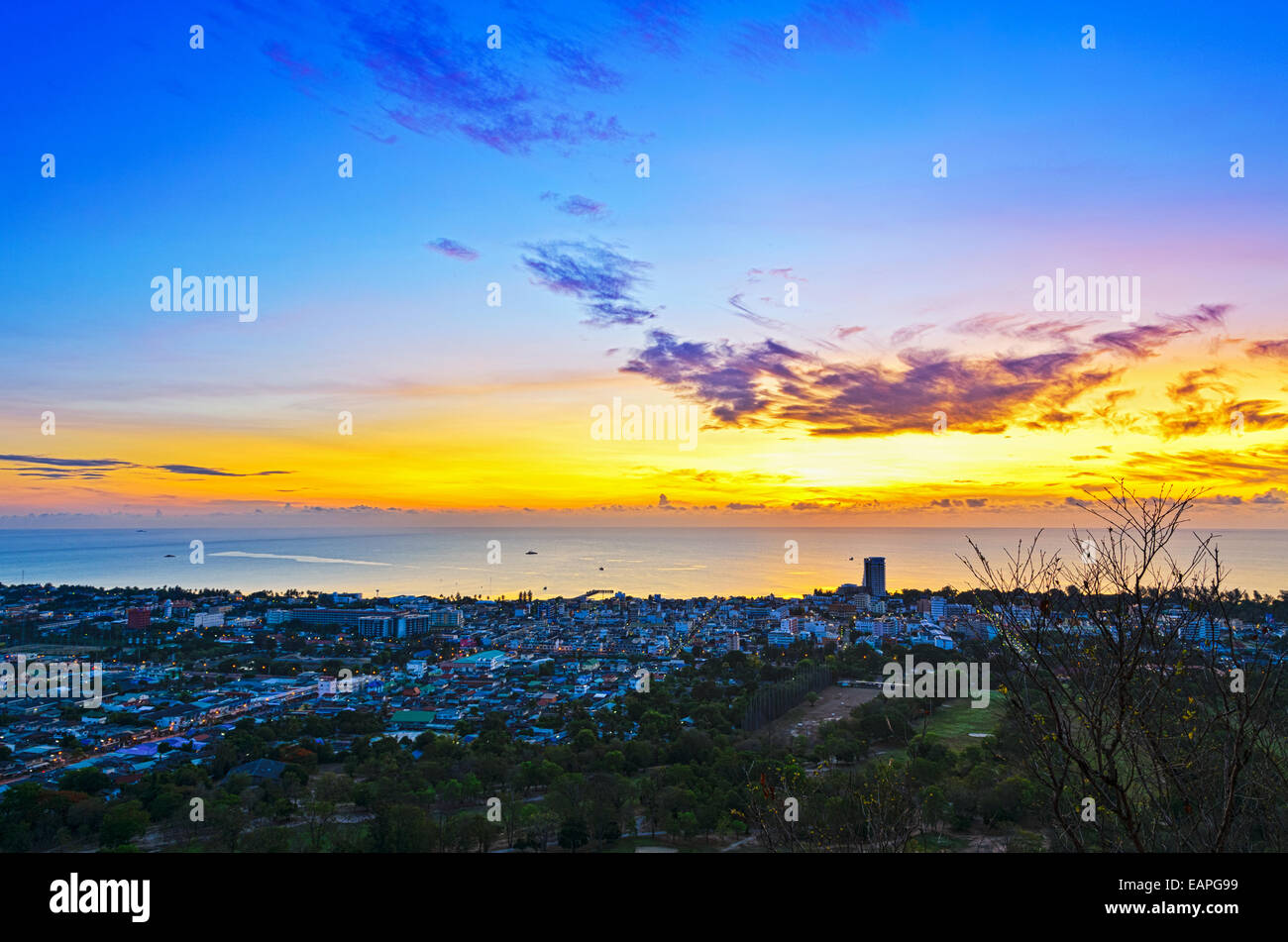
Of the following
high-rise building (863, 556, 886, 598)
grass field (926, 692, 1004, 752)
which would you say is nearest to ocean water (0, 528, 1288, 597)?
high-rise building (863, 556, 886, 598)

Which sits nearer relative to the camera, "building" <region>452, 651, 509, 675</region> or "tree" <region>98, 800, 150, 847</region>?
"tree" <region>98, 800, 150, 847</region>

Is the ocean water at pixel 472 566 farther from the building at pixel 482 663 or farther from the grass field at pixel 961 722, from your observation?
the building at pixel 482 663

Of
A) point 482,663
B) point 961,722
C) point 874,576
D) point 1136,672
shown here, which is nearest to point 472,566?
point 874,576


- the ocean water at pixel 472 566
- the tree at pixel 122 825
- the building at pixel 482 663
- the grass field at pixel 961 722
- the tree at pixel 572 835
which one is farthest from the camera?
the ocean water at pixel 472 566

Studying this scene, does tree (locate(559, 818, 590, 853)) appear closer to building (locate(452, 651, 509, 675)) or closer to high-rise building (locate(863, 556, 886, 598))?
building (locate(452, 651, 509, 675))

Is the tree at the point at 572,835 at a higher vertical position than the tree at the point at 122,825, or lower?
lower

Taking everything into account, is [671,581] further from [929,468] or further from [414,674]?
[929,468]

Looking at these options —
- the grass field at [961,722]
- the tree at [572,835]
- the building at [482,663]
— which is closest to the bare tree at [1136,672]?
the tree at [572,835]

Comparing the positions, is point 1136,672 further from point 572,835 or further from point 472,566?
point 472,566

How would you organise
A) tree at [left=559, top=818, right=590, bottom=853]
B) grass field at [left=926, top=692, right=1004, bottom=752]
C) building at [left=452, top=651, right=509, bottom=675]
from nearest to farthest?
tree at [left=559, top=818, right=590, bottom=853] < grass field at [left=926, top=692, right=1004, bottom=752] < building at [left=452, top=651, right=509, bottom=675]

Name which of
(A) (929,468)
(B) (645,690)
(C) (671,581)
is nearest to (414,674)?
(B) (645,690)
